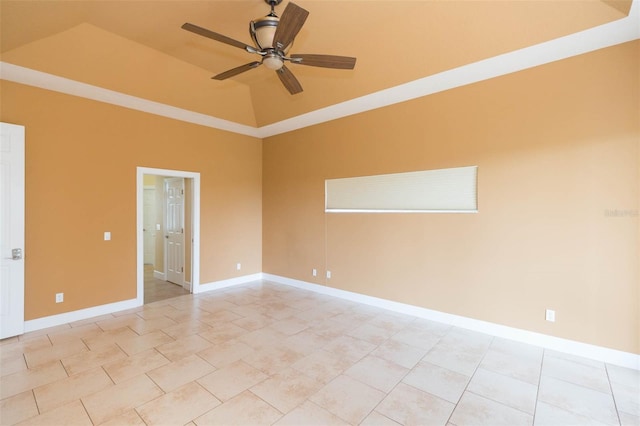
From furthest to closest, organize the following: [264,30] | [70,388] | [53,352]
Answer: [53,352], [70,388], [264,30]

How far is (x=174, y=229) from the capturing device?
613 centimetres

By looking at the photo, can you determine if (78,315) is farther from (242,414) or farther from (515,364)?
(515,364)

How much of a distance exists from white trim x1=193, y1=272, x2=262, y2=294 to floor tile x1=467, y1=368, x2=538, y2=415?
4.60m

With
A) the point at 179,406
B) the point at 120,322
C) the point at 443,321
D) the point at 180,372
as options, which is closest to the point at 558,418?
the point at 443,321

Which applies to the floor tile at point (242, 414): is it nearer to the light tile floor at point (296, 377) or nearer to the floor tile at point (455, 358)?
the light tile floor at point (296, 377)

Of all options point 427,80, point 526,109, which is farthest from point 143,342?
point 526,109

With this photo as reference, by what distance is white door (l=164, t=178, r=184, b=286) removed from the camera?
233 inches

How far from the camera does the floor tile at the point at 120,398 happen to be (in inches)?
86.7

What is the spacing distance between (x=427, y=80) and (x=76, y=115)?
4.85 metres

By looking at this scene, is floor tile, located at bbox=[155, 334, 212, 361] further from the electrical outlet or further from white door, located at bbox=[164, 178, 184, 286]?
the electrical outlet

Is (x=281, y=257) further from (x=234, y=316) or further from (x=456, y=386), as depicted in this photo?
(x=456, y=386)


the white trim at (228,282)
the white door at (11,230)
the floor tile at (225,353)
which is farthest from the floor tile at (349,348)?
the white door at (11,230)

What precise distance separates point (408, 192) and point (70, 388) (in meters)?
4.39

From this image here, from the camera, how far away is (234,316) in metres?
4.24
